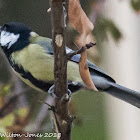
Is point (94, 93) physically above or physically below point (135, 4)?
below

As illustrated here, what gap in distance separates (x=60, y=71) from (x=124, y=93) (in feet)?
0.49

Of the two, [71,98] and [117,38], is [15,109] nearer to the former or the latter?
[71,98]

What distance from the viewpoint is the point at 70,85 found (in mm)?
525

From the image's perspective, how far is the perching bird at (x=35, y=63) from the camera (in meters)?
0.53

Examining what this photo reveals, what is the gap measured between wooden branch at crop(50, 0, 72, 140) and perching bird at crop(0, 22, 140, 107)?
0.13 ft

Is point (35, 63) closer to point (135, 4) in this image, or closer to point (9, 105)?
point (9, 105)

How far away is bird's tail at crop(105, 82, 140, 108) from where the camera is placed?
542 mm

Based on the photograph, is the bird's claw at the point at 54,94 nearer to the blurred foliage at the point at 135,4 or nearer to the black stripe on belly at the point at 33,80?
the black stripe on belly at the point at 33,80

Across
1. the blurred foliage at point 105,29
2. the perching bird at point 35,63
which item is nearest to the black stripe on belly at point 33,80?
the perching bird at point 35,63

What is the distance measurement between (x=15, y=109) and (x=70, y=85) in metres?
0.12

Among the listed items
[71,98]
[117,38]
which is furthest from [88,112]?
[117,38]

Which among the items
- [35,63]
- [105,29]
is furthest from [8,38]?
[105,29]

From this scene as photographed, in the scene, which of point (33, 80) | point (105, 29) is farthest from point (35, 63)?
point (105, 29)

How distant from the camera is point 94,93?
54cm
